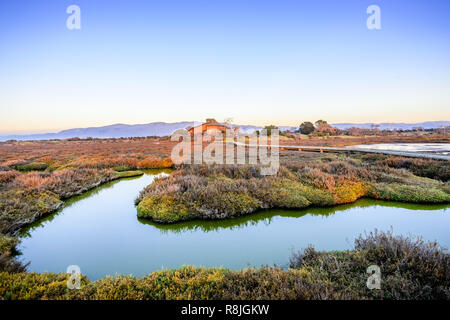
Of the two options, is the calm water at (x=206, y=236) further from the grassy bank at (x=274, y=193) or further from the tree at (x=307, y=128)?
the tree at (x=307, y=128)

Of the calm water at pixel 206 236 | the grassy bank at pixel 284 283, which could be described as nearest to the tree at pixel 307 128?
the calm water at pixel 206 236

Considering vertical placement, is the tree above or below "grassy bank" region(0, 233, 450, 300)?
above

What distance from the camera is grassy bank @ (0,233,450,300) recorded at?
3055mm

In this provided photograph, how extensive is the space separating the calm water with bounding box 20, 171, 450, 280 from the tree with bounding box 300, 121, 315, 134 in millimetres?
73483

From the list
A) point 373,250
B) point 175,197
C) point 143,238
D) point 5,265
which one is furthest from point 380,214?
point 5,265

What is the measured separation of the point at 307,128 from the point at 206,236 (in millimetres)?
79430

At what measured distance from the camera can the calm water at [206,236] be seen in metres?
5.20

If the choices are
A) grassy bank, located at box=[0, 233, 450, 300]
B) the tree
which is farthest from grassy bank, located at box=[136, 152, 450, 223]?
the tree

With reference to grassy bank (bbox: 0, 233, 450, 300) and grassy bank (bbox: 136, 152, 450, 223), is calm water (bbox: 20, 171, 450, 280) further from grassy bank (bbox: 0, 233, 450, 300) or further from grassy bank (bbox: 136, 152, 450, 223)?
grassy bank (bbox: 0, 233, 450, 300)

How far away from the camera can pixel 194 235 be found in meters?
6.57
